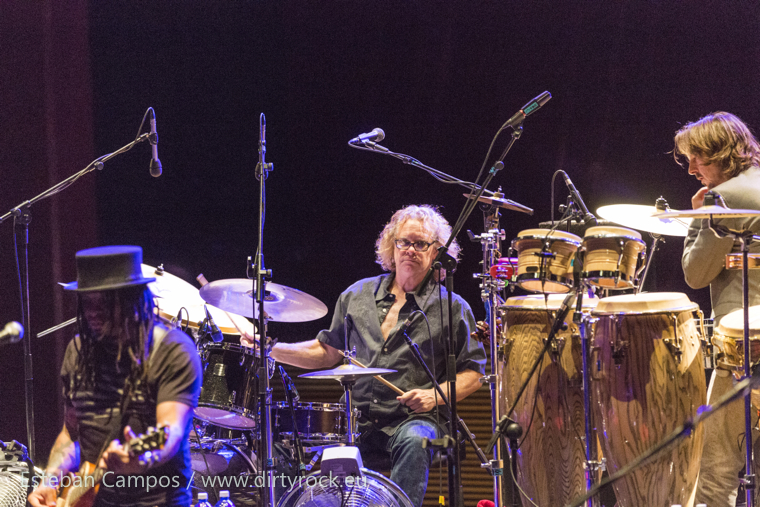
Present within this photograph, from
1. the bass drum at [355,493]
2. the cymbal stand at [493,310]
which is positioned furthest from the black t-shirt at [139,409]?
the cymbal stand at [493,310]

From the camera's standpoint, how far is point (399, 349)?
173 inches

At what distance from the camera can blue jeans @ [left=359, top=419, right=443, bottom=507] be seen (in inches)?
153

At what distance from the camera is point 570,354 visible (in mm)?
3693

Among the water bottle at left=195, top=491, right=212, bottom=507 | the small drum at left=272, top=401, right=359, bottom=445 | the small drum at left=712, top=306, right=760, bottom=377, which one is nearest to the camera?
the small drum at left=712, top=306, right=760, bottom=377

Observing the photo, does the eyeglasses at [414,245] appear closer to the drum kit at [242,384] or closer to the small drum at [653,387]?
the drum kit at [242,384]

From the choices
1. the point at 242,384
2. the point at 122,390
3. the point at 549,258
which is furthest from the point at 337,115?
the point at 122,390

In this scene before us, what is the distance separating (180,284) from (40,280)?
215 cm

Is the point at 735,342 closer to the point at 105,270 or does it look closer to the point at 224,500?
the point at 105,270

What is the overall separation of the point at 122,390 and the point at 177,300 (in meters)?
2.06

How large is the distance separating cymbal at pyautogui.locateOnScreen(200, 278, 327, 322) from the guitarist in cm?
139

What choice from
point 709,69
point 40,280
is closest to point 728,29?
point 709,69

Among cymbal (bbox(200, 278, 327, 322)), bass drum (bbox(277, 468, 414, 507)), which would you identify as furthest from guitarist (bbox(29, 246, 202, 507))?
cymbal (bbox(200, 278, 327, 322))

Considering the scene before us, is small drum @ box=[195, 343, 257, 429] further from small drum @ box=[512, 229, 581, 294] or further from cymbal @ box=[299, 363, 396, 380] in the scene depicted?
small drum @ box=[512, 229, 581, 294]

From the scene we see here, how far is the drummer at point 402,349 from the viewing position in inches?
157
